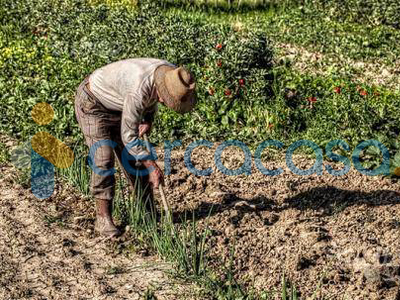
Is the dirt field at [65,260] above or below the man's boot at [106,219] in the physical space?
below

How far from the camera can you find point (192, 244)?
4.11 metres

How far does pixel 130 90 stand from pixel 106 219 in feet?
3.43

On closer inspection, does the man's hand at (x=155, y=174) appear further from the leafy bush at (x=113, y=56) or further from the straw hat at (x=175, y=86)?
the leafy bush at (x=113, y=56)

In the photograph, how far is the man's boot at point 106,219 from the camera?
4742 millimetres

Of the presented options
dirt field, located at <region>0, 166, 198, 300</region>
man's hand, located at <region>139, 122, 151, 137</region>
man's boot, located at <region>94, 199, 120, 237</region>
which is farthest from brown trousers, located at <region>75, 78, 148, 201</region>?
dirt field, located at <region>0, 166, 198, 300</region>

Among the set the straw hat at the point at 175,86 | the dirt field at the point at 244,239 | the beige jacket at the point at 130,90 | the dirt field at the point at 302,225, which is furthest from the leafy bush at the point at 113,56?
the straw hat at the point at 175,86

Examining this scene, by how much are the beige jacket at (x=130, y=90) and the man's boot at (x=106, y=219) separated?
2.25 ft

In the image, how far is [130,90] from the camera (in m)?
4.17

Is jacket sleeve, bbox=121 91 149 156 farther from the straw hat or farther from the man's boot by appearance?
the man's boot

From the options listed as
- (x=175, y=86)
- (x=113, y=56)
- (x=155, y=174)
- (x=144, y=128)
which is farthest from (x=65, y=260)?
(x=113, y=56)

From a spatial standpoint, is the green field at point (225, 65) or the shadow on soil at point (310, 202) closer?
the shadow on soil at point (310, 202)

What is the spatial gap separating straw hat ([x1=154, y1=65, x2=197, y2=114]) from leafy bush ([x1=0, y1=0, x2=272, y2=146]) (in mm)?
2212

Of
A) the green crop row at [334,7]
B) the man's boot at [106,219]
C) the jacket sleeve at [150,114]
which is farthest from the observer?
the green crop row at [334,7]

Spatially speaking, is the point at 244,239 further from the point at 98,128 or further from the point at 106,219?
the point at 98,128
